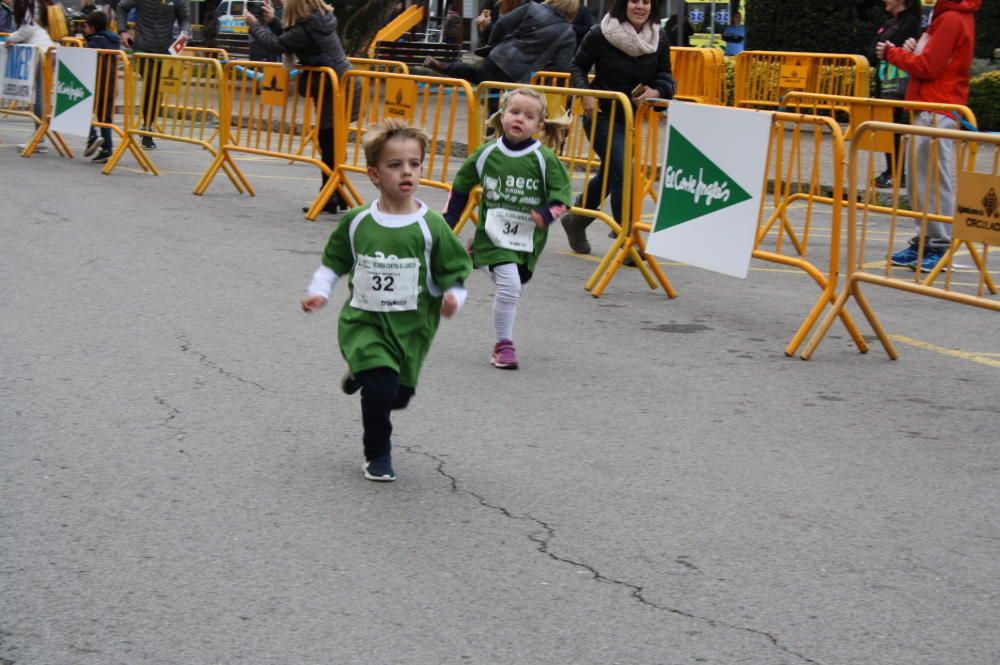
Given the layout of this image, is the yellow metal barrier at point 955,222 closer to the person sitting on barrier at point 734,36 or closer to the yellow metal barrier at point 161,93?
the yellow metal barrier at point 161,93

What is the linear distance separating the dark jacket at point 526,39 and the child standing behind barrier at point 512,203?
19.4ft

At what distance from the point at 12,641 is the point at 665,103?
6.14 metres

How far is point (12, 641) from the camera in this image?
375cm

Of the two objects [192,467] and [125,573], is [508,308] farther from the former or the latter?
[125,573]

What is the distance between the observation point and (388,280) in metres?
5.16

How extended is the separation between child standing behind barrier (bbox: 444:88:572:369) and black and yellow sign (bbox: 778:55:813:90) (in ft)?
25.2

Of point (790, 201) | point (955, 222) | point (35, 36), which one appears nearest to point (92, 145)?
point (35, 36)

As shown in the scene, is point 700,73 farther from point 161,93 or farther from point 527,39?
point 161,93

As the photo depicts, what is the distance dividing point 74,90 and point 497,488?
11117 millimetres

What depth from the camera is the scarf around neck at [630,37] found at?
32.9 feet

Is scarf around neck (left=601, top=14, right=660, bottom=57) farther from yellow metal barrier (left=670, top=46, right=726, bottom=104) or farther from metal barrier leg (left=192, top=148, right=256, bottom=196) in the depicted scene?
yellow metal barrier (left=670, top=46, right=726, bottom=104)

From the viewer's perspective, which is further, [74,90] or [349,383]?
[74,90]

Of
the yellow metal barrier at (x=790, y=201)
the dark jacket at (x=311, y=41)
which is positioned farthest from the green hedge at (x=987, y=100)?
the dark jacket at (x=311, y=41)

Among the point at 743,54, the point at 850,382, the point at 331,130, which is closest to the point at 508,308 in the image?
the point at 850,382
